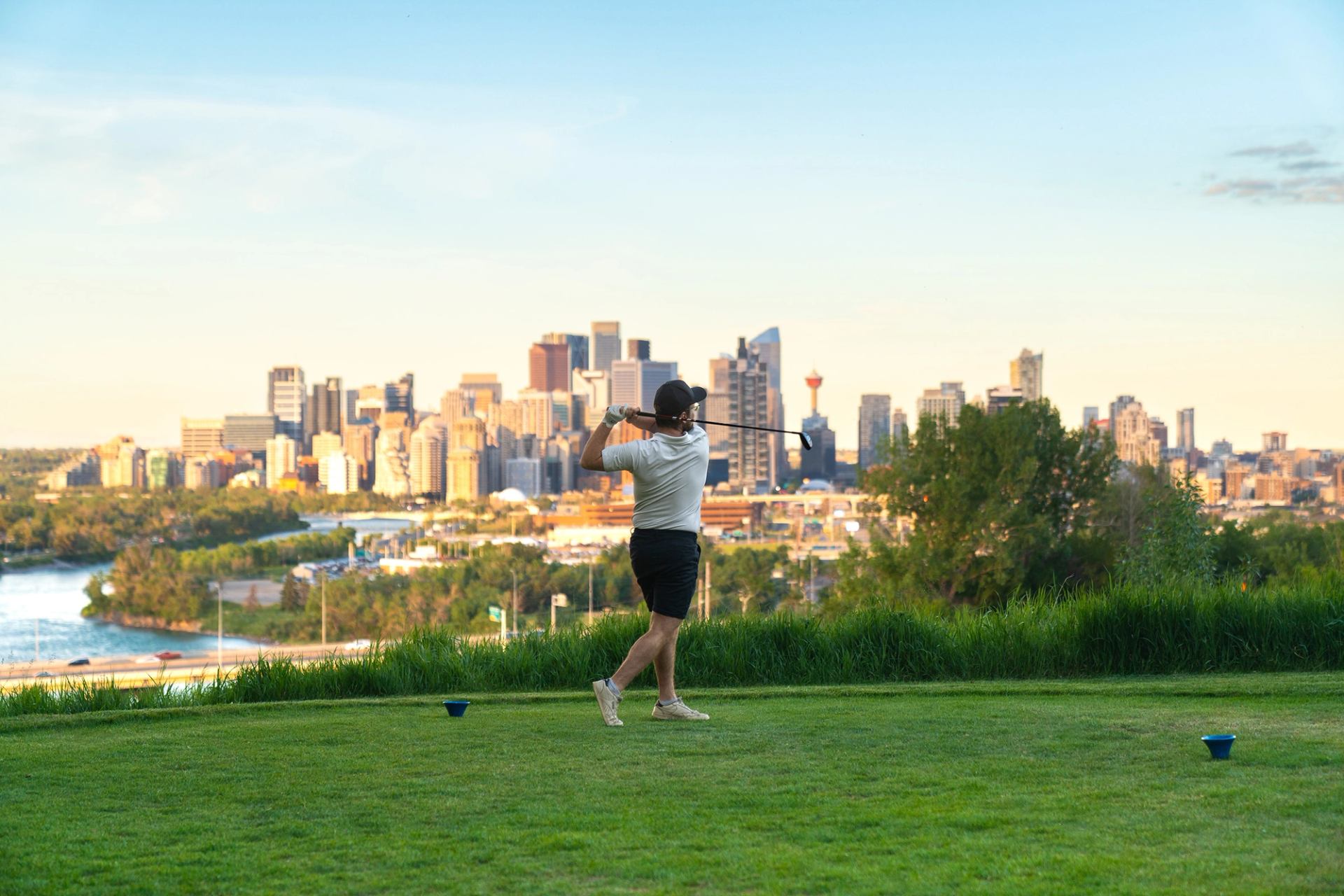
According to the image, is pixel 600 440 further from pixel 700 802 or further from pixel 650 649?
pixel 700 802

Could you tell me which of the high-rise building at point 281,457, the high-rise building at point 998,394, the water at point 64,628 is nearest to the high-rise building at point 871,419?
the high-rise building at point 998,394

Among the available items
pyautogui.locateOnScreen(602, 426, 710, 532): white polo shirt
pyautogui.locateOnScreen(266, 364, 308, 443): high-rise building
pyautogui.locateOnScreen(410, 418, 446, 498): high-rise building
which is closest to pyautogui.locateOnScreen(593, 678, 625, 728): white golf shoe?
pyautogui.locateOnScreen(602, 426, 710, 532): white polo shirt

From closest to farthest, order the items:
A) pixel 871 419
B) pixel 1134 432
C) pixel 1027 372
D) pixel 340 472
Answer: pixel 1134 432, pixel 1027 372, pixel 340 472, pixel 871 419

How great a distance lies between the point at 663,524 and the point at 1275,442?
11854cm

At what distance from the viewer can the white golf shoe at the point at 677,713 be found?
6.00 metres

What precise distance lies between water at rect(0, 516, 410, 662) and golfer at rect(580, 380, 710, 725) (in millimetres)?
65973

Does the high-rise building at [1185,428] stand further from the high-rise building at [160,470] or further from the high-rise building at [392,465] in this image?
the high-rise building at [160,470]

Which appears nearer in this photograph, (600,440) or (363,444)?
(600,440)

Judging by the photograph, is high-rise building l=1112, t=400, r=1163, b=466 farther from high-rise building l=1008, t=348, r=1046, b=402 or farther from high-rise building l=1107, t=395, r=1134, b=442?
high-rise building l=1008, t=348, r=1046, b=402

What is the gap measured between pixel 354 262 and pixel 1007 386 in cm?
6671

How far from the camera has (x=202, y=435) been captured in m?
195

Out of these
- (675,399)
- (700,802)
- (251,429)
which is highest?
(251,429)

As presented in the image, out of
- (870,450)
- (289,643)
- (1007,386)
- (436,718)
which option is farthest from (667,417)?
(870,450)

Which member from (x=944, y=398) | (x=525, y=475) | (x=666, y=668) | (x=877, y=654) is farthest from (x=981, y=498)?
(x=525, y=475)
